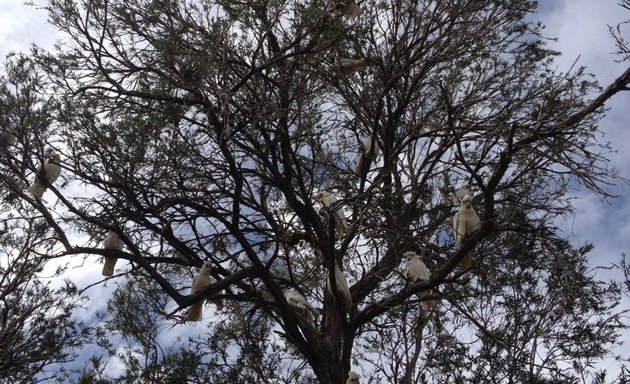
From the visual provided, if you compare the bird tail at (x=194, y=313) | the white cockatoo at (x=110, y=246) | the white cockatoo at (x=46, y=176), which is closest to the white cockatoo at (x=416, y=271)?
the bird tail at (x=194, y=313)

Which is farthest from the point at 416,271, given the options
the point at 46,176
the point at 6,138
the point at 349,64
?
the point at 6,138

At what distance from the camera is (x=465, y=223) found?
631 centimetres

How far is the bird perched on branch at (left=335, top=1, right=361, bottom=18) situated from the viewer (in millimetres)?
6793

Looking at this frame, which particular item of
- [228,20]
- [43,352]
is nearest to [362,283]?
[228,20]

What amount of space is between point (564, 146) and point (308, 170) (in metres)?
2.70

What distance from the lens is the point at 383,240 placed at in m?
7.01

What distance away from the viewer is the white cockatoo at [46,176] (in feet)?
19.2

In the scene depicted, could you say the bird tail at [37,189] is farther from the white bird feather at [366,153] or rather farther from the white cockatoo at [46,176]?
the white bird feather at [366,153]

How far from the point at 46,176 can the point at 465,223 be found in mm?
3859

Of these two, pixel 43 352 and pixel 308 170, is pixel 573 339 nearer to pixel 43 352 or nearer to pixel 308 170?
pixel 308 170

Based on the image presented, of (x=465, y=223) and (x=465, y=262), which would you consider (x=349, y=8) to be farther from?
(x=465, y=262)

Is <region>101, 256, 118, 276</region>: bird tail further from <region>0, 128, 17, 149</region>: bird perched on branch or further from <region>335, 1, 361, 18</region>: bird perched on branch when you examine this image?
<region>335, 1, 361, 18</region>: bird perched on branch

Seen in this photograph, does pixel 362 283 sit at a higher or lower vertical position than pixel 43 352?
lower

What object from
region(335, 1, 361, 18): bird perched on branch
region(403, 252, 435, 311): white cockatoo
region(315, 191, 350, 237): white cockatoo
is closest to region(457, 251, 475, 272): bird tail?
region(403, 252, 435, 311): white cockatoo
